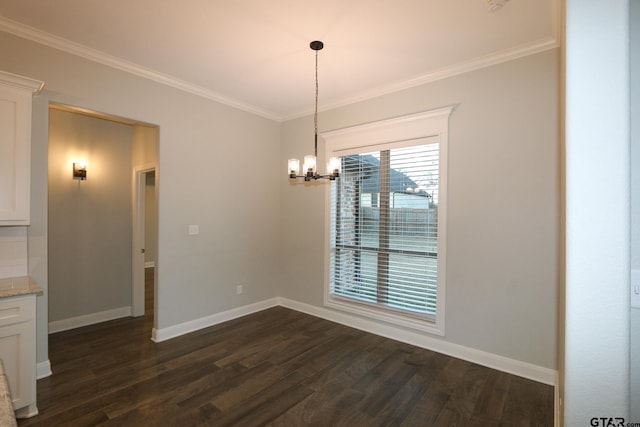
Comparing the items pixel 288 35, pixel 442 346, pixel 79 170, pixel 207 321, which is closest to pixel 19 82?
pixel 79 170

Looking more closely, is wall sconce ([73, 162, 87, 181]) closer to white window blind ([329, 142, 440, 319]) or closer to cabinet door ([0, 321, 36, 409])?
cabinet door ([0, 321, 36, 409])

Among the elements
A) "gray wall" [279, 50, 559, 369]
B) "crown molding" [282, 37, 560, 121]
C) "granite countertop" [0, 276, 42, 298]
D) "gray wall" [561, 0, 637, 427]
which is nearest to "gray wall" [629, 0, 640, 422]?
"gray wall" [561, 0, 637, 427]

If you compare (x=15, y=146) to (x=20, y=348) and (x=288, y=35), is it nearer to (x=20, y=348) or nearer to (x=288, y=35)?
(x=20, y=348)

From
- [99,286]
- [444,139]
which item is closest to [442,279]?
[444,139]

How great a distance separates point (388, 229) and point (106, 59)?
143 inches

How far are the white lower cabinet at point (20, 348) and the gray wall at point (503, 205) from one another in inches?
146

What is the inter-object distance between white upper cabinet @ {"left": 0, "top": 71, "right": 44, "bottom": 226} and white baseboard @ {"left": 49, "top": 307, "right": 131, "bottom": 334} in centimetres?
219

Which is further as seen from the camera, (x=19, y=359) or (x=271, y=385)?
(x=271, y=385)

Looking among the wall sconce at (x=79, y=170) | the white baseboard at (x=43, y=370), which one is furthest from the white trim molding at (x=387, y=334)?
the wall sconce at (x=79, y=170)

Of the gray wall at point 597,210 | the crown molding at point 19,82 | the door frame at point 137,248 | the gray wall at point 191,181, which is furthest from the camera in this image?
the door frame at point 137,248

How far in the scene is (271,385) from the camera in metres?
2.72

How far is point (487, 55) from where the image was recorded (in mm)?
3012

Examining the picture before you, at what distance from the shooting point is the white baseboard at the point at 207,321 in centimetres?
362

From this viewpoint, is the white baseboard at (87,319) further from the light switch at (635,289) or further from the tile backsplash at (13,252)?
the light switch at (635,289)
